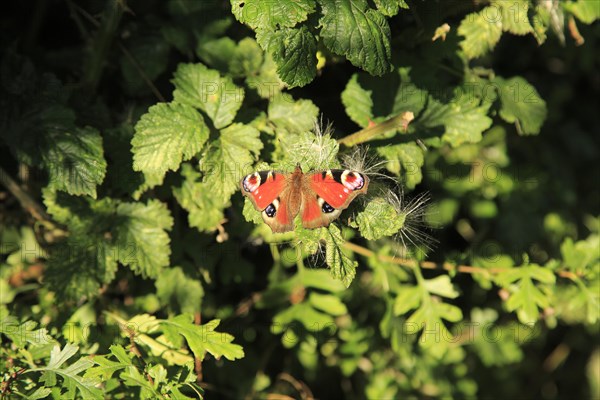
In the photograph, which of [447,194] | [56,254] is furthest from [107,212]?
[447,194]

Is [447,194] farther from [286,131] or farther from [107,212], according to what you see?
[107,212]

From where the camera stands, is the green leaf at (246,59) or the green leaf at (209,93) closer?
the green leaf at (209,93)

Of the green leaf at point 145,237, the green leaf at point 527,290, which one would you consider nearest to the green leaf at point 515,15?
the green leaf at point 527,290

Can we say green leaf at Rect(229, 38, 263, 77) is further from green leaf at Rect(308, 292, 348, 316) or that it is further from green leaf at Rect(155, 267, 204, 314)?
green leaf at Rect(308, 292, 348, 316)

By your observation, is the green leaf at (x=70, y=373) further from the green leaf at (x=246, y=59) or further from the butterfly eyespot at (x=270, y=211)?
the green leaf at (x=246, y=59)

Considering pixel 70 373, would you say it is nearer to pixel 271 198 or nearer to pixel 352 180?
pixel 271 198
